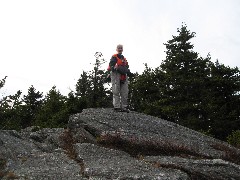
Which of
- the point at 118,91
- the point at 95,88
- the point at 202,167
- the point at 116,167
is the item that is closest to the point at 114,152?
the point at 116,167

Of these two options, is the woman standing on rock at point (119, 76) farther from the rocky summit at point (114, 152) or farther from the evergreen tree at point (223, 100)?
the evergreen tree at point (223, 100)

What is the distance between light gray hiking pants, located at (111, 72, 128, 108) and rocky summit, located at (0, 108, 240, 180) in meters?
0.57

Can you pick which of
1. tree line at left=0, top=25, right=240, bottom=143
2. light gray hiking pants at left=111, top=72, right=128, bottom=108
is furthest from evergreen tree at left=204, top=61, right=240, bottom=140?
light gray hiking pants at left=111, top=72, right=128, bottom=108

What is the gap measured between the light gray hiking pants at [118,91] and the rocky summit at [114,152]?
57cm

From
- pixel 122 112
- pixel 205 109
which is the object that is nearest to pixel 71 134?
pixel 122 112

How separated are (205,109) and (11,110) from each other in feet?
79.5

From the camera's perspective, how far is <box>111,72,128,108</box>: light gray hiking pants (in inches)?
634

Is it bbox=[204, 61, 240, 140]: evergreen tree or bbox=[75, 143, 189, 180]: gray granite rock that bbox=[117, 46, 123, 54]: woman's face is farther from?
bbox=[204, 61, 240, 140]: evergreen tree

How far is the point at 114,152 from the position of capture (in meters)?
12.2

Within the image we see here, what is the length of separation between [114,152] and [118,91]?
14.5 feet

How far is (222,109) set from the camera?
36125mm

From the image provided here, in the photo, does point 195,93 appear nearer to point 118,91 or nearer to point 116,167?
point 118,91

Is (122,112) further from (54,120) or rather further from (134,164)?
(54,120)

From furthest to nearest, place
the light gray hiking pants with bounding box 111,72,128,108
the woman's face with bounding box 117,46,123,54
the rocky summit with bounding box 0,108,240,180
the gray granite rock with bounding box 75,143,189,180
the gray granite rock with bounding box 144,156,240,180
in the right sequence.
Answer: the light gray hiking pants with bounding box 111,72,128,108
the woman's face with bounding box 117,46,123,54
the gray granite rock with bounding box 144,156,240,180
the rocky summit with bounding box 0,108,240,180
the gray granite rock with bounding box 75,143,189,180
